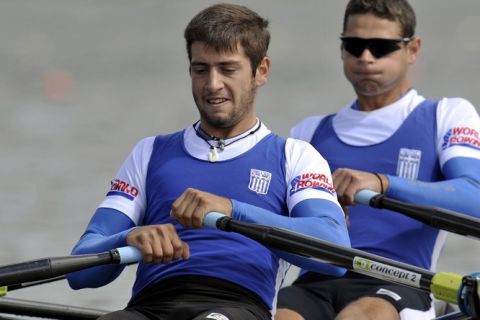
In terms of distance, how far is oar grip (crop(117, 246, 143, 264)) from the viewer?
16.5ft

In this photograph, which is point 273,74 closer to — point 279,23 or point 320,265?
point 279,23

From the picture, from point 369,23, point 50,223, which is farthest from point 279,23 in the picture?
point 369,23

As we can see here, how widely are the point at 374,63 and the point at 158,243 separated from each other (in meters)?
1.94

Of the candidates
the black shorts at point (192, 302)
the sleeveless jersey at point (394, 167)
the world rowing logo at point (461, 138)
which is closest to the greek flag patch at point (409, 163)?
the sleeveless jersey at point (394, 167)

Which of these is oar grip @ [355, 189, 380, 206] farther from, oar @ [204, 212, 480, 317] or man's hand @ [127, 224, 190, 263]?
man's hand @ [127, 224, 190, 263]

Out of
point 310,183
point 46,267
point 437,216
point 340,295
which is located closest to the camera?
point 46,267

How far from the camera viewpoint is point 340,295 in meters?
5.89

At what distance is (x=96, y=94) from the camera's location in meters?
15.9

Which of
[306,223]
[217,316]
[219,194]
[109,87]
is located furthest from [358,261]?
[109,87]

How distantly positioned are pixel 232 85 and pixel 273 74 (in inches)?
455

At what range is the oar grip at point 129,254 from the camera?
504 centimetres

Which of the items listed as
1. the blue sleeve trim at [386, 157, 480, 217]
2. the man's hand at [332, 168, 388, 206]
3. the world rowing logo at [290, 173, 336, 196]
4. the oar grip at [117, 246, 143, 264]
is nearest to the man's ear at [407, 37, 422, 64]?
the blue sleeve trim at [386, 157, 480, 217]

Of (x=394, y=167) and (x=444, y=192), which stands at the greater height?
(x=394, y=167)

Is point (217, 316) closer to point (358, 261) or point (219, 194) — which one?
point (358, 261)
